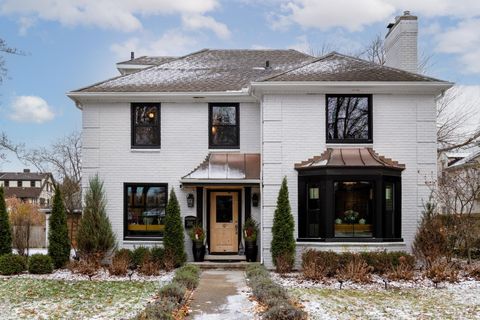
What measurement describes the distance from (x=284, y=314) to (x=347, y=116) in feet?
29.6

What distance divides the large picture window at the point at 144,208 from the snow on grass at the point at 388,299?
5.05 m

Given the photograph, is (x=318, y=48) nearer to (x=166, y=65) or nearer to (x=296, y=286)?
(x=166, y=65)

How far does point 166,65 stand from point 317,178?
7.58 meters

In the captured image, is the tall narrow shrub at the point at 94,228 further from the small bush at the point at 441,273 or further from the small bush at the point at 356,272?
the small bush at the point at 441,273

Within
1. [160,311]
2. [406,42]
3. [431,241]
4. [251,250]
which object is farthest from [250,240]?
[406,42]

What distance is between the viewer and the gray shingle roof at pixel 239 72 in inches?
653

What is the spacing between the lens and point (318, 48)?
122 feet

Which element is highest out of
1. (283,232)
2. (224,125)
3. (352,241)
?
(224,125)

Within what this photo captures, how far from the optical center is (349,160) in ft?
52.6

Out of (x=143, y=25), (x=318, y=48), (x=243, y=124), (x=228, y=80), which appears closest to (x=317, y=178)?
(x=243, y=124)

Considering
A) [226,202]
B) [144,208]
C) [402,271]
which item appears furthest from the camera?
[226,202]

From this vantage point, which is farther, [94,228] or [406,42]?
[406,42]

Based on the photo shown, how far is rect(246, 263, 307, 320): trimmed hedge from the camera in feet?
29.1

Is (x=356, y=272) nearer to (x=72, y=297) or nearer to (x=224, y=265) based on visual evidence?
(x=224, y=265)
